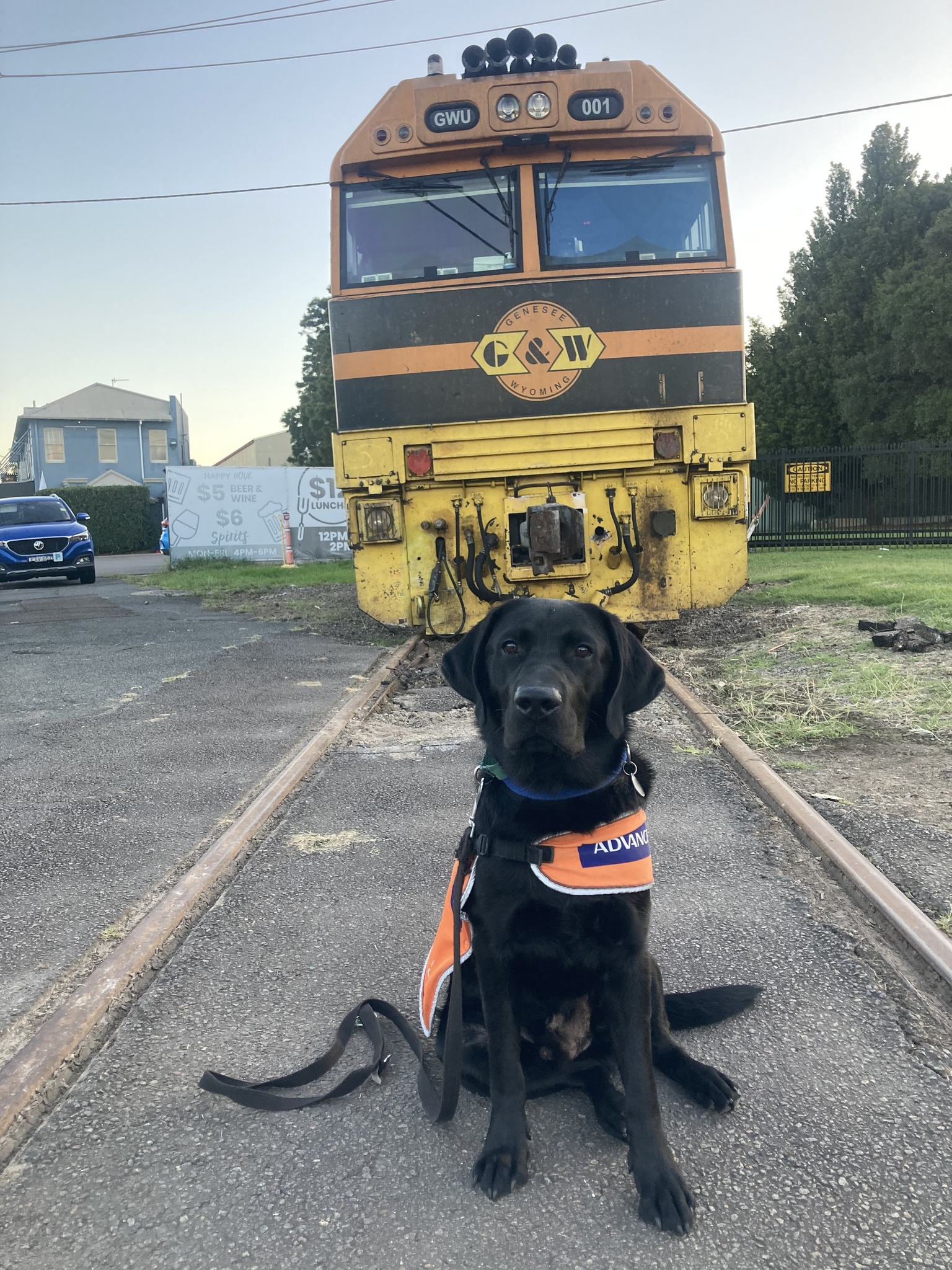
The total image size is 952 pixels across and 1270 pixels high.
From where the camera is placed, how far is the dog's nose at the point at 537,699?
2.17 meters

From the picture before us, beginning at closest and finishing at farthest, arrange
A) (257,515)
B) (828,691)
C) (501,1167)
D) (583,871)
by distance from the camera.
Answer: (501,1167) < (583,871) < (828,691) < (257,515)

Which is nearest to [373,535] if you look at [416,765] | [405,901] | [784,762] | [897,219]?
[416,765]

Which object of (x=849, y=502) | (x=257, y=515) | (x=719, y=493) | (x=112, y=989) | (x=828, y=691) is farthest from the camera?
(x=257, y=515)

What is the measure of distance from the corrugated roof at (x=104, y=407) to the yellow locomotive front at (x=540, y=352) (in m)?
53.8

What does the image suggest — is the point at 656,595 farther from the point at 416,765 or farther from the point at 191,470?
the point at 191,470

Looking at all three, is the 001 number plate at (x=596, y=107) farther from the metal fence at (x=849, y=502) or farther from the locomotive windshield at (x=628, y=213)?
the metal fence at (x=849, y=502)

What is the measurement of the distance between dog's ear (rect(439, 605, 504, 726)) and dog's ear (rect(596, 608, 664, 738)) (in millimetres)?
298

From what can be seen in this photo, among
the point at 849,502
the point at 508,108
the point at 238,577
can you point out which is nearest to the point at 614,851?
the point at 508,108

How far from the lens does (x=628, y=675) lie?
2.42 meters

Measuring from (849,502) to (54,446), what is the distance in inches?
1888

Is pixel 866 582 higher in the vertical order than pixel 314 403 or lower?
lower

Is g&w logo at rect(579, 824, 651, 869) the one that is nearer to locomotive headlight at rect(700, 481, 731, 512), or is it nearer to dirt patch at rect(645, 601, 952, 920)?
dirt patch at rect(645, 601, 952, 920)

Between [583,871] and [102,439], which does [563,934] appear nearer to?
[583,871]

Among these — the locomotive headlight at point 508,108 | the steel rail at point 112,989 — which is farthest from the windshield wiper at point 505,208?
the steel rail at point 112,989
